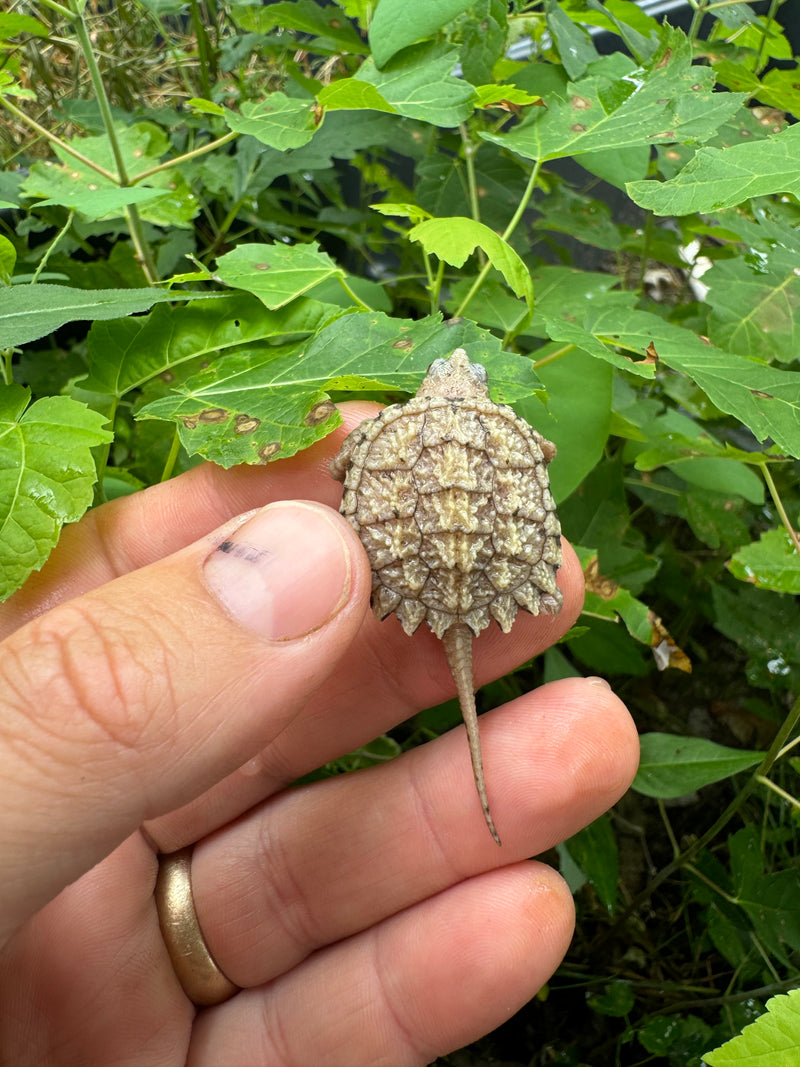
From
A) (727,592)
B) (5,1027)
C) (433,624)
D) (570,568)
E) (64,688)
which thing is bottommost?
(727,592)

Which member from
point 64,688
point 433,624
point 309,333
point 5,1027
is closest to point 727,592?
point 433,624

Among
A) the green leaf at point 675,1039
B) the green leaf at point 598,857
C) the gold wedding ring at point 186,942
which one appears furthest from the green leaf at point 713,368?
the gold wedding ring at point 186,942

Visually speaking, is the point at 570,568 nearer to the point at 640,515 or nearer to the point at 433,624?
the point at 433,624

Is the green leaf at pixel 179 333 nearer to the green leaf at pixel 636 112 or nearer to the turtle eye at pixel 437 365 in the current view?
the turtle eye at pixel 437 365

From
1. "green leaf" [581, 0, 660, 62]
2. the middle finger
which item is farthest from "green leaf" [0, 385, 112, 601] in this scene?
"green leaf" [581, 0, 660, 62]

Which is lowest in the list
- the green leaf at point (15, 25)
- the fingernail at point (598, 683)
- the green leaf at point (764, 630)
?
the green leaf at point (764, 630)

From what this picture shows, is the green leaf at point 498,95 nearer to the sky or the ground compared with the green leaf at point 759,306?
nearer to the sky
